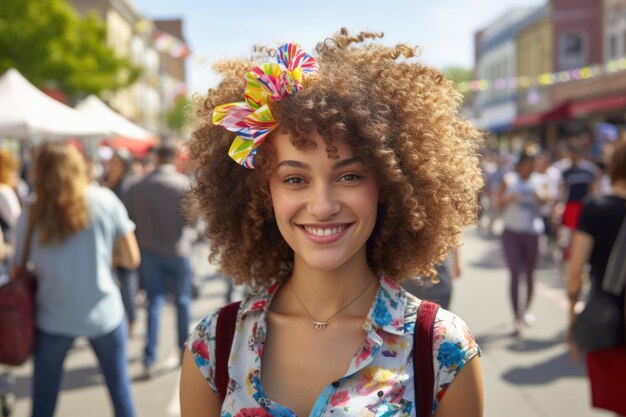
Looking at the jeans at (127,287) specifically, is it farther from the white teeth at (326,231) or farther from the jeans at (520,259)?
the white teeth at (326,231)

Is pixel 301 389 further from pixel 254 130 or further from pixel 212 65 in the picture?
pixel 212 65

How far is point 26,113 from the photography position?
275 inches

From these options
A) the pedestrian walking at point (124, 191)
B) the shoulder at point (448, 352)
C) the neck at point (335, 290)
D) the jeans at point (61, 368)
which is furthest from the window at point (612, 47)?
the shoulder at point (448, 352)

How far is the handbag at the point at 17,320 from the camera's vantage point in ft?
11.6

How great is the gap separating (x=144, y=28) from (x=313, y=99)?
86.4 ft

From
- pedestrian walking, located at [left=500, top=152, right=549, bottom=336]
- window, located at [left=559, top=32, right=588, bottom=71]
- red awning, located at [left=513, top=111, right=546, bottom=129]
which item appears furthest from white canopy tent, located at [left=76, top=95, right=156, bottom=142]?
window, located at [left=559, top=32, right=588, bottom=71]

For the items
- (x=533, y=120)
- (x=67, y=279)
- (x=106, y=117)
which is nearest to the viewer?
(x=67, y=279)

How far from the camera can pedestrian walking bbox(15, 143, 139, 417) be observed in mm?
3598

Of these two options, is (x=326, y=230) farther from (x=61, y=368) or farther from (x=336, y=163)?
(x=61, y=368)

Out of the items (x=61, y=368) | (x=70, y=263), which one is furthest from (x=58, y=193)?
(x=61, y=368)

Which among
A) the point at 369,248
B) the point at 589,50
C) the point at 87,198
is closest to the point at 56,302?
the point at 87,198

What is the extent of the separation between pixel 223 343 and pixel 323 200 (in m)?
0.48

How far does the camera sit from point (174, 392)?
5215mm

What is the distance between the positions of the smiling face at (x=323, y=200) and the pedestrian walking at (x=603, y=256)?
1.97 m
